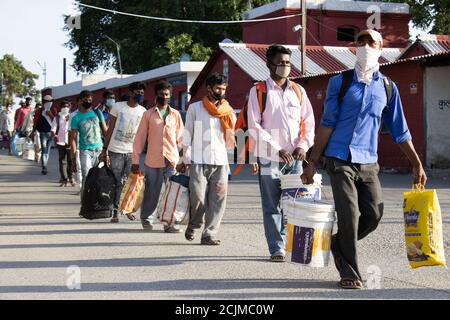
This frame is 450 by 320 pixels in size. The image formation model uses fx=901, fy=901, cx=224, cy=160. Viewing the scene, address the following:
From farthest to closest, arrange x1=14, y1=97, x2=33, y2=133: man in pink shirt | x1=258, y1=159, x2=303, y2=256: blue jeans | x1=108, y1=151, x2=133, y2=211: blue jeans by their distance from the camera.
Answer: x1=14, y1=97, x2=33, y2=133: man in pink shirt, x1=108, y1=151, x2=133, y2=211: blue jeans, x1=258, y1=159, x2=303, y2=256: blue jeans

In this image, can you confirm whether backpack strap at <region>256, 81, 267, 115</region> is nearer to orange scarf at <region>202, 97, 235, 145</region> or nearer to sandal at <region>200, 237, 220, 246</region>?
orange scarf at <region>202, 97, 235, 145</region>

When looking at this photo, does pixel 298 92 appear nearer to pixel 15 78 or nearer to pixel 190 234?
pixel 190 234

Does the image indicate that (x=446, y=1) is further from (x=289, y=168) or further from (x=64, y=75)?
(x=64, y=75)

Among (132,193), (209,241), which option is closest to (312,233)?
(209,241)

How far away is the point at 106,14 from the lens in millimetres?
65500

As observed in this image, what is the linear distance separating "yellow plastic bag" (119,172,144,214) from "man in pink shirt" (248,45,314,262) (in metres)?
3.55

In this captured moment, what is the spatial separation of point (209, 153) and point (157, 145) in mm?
1523

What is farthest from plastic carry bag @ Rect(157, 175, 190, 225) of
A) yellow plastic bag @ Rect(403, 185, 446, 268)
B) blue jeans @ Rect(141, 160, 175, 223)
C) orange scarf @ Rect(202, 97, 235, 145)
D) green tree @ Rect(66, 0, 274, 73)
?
green tree @ Rect(66, 0, 274, 73)

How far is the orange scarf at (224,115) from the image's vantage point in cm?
971

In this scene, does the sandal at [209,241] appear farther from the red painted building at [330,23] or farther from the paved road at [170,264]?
the red painted building at [330,23]

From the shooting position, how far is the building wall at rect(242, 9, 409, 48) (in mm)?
44812

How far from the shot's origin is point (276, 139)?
27.5ft

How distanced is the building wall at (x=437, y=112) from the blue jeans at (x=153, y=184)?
13.8 metres

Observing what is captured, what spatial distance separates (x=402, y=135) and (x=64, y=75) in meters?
83.2
